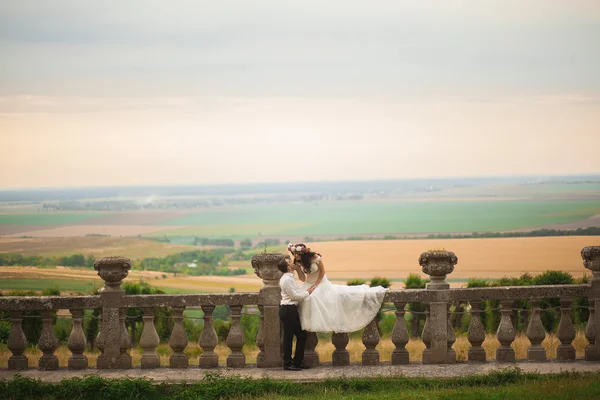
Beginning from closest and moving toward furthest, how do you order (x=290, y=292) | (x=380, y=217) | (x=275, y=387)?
1. (x=275, y=387)
2. (x=290, y=292)
3. (x=380, y=217)

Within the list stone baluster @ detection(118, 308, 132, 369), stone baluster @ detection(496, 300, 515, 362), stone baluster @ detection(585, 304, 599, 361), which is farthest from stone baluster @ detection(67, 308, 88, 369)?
stone baluster @ detection(585, 304, 599, 361)

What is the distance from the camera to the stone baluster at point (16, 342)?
12898mm

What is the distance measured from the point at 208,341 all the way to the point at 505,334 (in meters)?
4.55

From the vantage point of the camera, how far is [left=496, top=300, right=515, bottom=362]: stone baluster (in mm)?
12609

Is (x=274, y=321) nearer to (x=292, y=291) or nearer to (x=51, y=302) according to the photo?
(x=292, y=291)

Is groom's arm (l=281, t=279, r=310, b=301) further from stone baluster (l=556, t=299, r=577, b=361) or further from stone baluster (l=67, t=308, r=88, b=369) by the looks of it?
stone baluster (l=556, t=299, r=577, b=361)

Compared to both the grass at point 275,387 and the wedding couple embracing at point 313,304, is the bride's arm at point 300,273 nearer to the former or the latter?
the wedding couple embracing at point 313,304

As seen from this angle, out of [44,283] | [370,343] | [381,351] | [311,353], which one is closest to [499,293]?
[370,343]

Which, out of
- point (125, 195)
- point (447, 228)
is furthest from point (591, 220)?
point (125, 195)

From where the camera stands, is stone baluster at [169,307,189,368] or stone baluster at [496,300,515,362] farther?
stone baluster at [169,307,189,368]

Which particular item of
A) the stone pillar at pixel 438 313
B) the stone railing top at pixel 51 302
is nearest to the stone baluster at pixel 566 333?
the stone pillar at pixel 438 313

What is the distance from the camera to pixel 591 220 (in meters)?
67.4

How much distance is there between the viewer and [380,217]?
12512 cm

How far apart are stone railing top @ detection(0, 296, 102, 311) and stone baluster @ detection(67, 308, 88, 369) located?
11 cm
